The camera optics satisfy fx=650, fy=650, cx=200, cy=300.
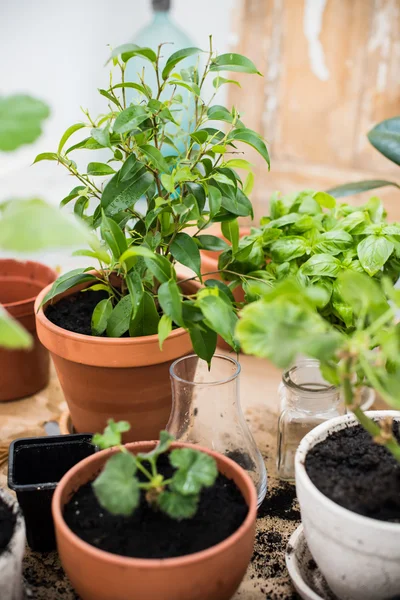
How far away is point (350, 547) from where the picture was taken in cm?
66

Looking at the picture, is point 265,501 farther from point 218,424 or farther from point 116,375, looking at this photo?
point 116,375

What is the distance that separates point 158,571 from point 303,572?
26cm

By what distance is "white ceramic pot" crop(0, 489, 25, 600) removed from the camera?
0.63 meters

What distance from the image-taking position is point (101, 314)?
0.96m

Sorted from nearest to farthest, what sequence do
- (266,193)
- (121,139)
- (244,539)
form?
(244,539) → (121,139) → (266,193)

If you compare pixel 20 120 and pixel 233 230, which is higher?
pixel 20 120

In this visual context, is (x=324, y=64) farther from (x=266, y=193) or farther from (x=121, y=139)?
(x=121, y=139)

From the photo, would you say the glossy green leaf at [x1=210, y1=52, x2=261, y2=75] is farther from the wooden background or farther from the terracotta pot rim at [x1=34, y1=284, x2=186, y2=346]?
the wooden background

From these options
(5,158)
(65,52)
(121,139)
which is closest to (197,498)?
(121,139)

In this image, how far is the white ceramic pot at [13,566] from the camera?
630 millimetres

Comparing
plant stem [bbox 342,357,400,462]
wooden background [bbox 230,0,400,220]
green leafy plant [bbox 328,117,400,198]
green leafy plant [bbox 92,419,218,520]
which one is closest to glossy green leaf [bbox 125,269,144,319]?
green leafy plant [bbox 92,419,218,520]

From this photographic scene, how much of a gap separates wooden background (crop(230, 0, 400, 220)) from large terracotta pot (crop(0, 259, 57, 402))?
98cm

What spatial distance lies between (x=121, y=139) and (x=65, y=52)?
1.75 meters

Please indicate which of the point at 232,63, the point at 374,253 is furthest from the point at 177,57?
the point at 374,253
